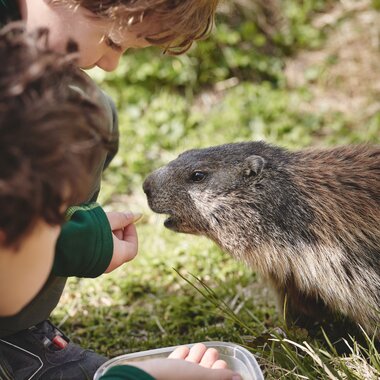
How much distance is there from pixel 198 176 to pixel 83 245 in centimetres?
113

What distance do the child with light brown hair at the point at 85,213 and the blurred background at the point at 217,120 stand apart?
614 mm

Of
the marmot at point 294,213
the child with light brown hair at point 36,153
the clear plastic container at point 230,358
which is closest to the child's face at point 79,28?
the child with light brown hair at point 36,153

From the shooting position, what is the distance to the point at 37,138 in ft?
6.32

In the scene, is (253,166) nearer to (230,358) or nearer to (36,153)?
(230,358)

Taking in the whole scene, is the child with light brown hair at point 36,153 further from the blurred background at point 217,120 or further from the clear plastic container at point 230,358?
the blurred background at point 217,120

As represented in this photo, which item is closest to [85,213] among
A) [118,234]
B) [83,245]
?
[83,245]

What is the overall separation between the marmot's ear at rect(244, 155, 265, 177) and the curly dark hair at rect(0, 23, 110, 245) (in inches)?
60.9

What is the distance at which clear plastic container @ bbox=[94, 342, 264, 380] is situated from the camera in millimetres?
2793

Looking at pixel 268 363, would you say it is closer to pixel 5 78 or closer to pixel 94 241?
pixel 94 241

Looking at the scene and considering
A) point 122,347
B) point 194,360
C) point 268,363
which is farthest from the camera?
point 122,347

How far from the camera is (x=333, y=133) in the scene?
243 inches

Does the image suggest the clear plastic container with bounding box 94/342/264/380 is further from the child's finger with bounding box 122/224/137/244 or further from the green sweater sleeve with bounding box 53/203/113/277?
the child's finger with bounding box 122/224/137/244

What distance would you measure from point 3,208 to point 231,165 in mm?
1907

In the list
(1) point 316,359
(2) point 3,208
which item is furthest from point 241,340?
(2) point 3,208
